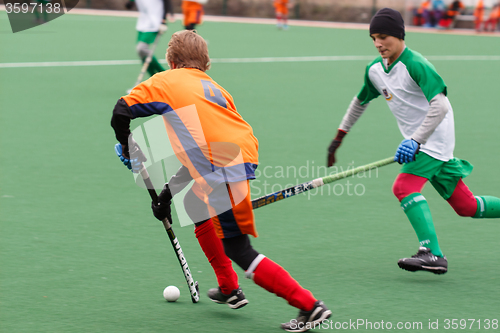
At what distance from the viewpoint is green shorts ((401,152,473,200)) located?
13.2 feet

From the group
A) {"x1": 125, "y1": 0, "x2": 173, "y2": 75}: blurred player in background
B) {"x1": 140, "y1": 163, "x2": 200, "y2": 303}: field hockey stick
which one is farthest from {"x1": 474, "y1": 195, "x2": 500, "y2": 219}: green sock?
{"x1": 125, "y1": 0, "x2": 173, "y2": 75}: blurred player in background

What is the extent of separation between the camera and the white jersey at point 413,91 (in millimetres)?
3865

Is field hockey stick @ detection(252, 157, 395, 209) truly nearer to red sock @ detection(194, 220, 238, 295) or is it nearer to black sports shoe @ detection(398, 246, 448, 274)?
red sock @ detection(194, 220, 238, 295)

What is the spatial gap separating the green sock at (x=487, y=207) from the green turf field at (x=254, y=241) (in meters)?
0.33

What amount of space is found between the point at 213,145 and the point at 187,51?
48 cm

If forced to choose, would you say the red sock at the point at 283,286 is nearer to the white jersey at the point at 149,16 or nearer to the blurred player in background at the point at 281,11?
the white jersey at the point at 149,16

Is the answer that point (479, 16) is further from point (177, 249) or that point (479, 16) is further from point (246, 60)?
point (177, 249)

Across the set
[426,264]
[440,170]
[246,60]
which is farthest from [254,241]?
[246,60]

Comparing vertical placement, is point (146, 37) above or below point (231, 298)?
above

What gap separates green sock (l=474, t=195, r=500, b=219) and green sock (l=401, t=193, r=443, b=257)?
38cm

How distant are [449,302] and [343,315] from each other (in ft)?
2.03

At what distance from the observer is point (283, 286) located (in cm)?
316

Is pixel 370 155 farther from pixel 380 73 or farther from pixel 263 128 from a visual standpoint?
pixel 380 73

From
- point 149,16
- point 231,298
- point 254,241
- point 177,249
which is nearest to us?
point 231,298
